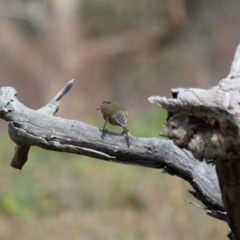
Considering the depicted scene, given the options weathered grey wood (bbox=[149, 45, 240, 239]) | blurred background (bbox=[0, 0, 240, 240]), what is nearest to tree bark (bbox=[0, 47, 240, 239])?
weathered grey wood (bbox=[149, 45, 240, 239])

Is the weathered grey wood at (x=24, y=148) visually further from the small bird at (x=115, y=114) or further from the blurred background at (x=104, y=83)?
the blurred background at (x=104, y=83)

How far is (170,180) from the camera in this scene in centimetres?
489

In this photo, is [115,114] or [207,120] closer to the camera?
[207,120]

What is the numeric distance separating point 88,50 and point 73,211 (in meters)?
4.95

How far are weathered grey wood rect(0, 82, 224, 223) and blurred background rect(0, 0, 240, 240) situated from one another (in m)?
2.30

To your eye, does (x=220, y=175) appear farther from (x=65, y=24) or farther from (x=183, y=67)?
(x=183, y=67)

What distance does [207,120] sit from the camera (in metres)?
1.23

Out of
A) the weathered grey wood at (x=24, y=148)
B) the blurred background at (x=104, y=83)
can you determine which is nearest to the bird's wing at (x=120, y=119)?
the weathered grey wood at (x=24, y=148)

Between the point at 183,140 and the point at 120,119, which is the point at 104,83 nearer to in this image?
the point at 120,119

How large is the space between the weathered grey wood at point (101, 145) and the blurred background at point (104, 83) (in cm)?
230

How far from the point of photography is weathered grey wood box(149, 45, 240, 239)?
120 centimetres

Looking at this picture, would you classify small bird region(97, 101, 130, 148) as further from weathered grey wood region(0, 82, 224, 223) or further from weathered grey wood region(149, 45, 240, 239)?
weathered grey wood region(149, 45, 240, 239)

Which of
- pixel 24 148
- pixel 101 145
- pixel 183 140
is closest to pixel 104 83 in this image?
pixel 24 148

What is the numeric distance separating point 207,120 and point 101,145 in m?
0.45
